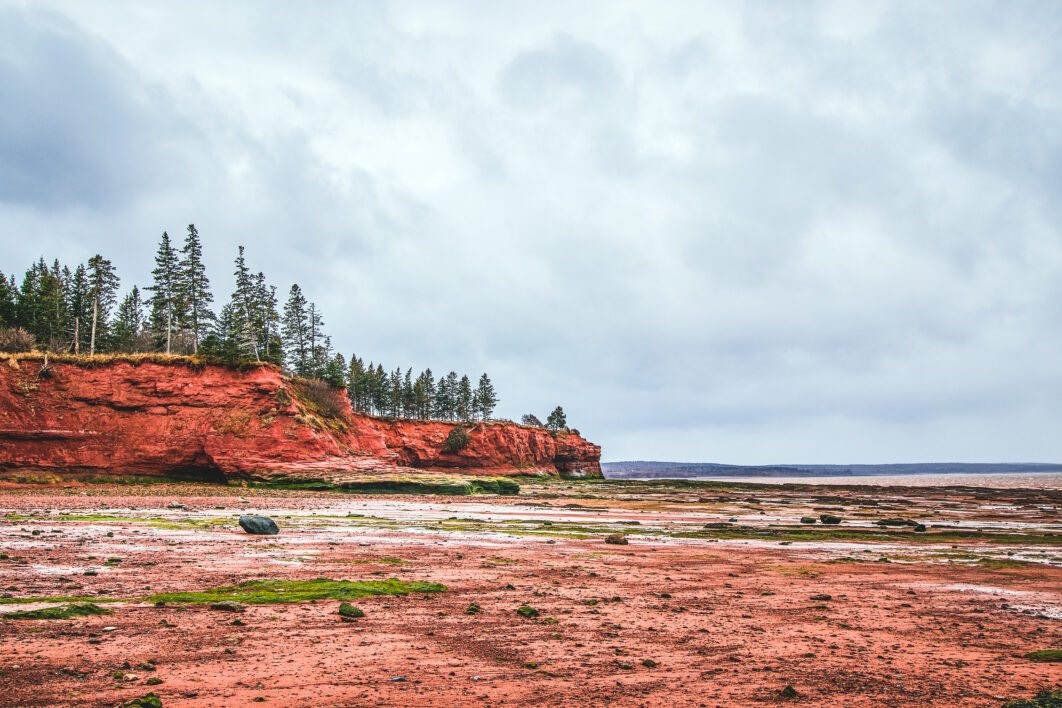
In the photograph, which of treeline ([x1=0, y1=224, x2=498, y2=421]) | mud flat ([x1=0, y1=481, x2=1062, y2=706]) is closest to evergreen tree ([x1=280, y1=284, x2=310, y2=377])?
treeline ([x1=0, y1=224, x2=498, y2=421])

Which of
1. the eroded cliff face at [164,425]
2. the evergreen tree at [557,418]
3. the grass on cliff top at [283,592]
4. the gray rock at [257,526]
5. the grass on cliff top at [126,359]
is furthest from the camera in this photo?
the evergreen tree at [557,418]

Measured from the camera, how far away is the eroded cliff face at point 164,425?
49531 millimetres

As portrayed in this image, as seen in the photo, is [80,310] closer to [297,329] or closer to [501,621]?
[297,329]

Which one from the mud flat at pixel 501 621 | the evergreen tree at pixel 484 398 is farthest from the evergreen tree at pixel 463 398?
the mud flat at pixel 501 621

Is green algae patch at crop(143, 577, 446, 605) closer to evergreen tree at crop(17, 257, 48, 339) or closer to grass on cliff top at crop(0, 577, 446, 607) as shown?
grass on cliff top at crop(0, 577, 446, 607)

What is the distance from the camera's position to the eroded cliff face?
1950 inches

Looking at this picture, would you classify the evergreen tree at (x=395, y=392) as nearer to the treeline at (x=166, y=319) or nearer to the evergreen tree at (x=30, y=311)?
the treeline at (x=166, y=319)

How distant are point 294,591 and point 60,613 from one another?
3.69m

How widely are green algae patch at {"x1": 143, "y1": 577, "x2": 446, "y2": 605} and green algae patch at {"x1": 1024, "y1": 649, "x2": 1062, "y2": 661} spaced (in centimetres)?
987

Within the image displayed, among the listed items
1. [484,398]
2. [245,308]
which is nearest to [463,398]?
[484,398]

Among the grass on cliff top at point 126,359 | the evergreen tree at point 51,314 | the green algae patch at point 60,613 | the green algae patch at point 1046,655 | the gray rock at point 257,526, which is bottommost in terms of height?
the gray rock at point 257,526

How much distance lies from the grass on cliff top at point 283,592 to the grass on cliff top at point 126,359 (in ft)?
162

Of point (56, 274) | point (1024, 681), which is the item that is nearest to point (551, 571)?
point (1024, 681)

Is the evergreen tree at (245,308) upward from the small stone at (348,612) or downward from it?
upward
